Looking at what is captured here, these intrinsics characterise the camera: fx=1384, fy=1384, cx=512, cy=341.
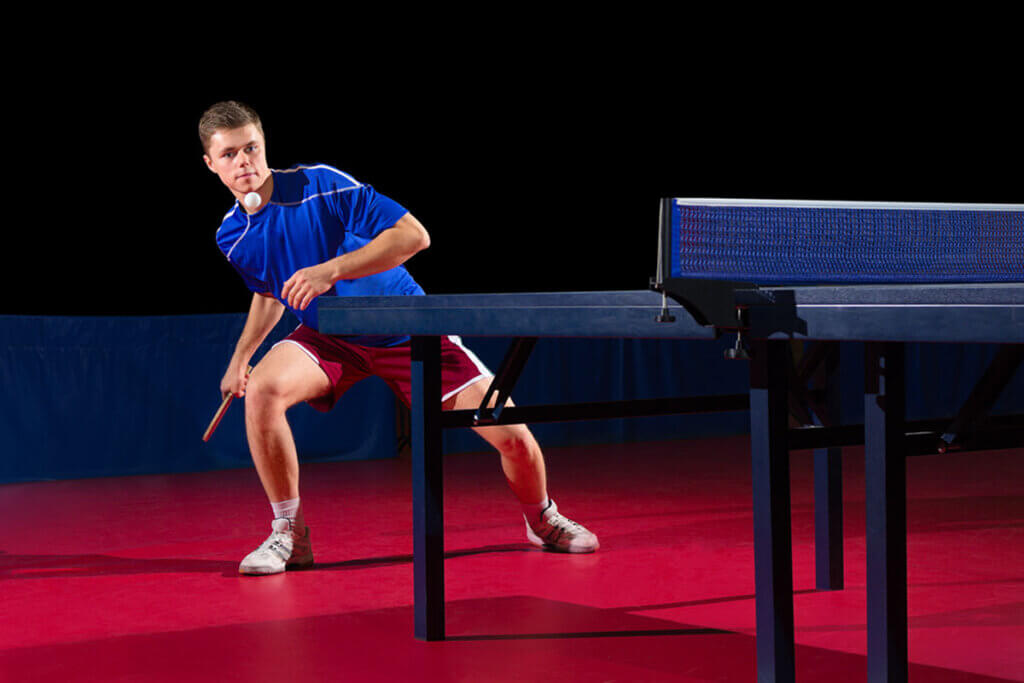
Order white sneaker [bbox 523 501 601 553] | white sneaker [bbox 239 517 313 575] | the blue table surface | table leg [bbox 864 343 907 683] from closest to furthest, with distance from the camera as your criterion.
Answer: the blue table surface
table leg [bbox 864 343 907 683]
white sneaker [bbox 239 517 313 575]
white sneaker [bbox 523 501 601 553]

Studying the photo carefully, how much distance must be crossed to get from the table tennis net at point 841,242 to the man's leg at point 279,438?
2388mm

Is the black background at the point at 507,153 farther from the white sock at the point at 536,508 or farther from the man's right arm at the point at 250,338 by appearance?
the white sock at the point at 536,508

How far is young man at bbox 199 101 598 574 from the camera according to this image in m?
4.84

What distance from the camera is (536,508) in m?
5.25

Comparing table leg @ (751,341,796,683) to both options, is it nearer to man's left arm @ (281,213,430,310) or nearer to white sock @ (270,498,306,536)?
man's left arm @ (281,213,430,310)

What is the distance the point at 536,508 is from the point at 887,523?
106 inches

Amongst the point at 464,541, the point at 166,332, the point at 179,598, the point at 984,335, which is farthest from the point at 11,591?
the point at 166,332

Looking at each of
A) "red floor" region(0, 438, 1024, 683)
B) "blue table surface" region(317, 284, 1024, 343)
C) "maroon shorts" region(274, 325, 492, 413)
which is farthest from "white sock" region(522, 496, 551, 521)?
"blue table surface" region(317, 284, 1024, 343)

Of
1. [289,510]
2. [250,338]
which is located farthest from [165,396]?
[289,510]

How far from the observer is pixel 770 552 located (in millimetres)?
2744

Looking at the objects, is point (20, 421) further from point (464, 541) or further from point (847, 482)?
point (847, 482)

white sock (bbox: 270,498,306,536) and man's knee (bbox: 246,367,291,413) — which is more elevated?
man's knee (bbox: 246,367,291,413)

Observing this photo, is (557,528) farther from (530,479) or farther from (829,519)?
(829,519)

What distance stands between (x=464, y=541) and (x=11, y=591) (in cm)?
183
